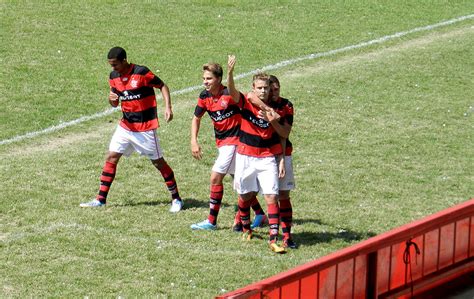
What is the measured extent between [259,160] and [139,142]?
2.15 m

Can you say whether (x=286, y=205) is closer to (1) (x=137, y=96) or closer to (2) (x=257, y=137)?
(2) (x=257, y=137)

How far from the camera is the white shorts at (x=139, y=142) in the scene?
14.3 m

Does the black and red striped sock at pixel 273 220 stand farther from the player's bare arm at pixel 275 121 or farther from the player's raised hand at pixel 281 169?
the player's bare arm at pixel 275 121

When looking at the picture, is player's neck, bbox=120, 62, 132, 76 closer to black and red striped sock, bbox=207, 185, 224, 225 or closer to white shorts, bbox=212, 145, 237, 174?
white shorts, bbox=212, 145, 237, 174

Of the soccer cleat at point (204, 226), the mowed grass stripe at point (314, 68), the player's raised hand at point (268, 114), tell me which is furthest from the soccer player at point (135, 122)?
the mowed grass stripe at point (314, 68)

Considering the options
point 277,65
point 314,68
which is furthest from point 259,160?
point 277,65

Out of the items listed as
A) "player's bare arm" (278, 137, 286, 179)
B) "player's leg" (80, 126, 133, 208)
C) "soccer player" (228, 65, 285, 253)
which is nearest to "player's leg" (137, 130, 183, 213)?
"player's leg" (80, 126, 133, 208)

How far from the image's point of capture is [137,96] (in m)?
14.3

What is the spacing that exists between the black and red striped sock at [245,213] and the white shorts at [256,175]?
177 millimetres

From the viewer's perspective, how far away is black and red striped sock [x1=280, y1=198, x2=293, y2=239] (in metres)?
13.0

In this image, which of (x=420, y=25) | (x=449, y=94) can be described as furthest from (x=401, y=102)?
(x=420, y=25)

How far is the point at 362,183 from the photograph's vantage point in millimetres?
15750

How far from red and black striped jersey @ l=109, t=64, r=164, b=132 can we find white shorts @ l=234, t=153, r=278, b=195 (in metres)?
1.85

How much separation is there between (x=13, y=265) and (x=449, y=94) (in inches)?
418
